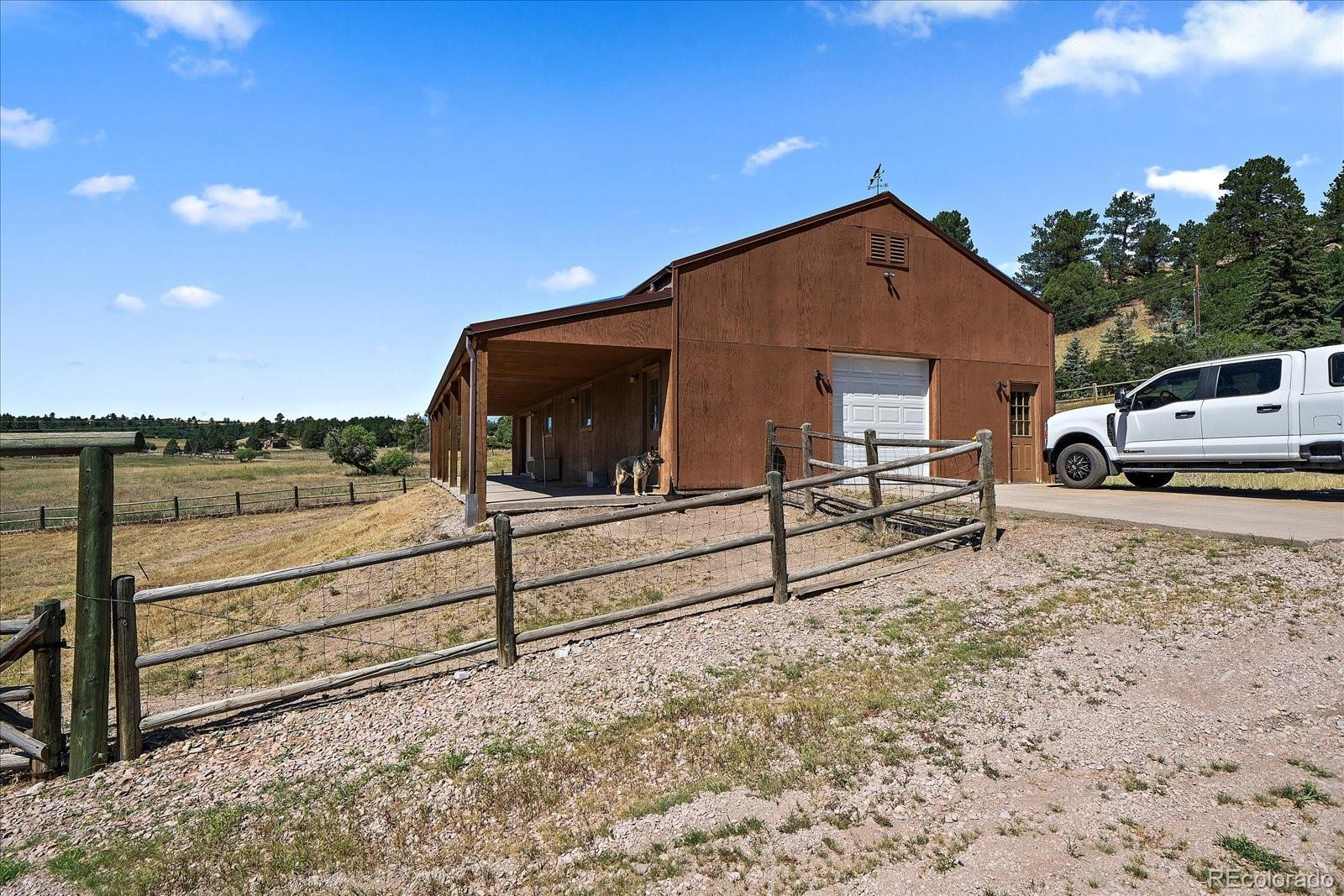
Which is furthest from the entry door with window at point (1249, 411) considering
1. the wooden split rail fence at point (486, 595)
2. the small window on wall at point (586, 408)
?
the small window on wall at point (586, 408)

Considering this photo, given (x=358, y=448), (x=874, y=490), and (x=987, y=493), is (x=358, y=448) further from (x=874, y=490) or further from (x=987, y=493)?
(x=987, y=493)

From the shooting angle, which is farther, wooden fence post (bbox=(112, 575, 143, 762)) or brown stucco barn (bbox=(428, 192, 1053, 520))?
brown stucco barn (bbox=(428, 192, 1053, 520))

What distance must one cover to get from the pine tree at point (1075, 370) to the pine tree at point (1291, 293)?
844 centimetres

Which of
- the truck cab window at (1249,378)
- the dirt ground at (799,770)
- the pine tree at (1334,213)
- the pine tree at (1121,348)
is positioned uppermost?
the pine tree at (1334,213)

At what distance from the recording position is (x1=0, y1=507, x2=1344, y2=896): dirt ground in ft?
11.1

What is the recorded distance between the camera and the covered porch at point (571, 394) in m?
11.5

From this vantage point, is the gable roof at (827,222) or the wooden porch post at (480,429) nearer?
the wooden porch post at (480,429)

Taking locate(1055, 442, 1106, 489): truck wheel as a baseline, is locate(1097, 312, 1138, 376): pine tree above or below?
above

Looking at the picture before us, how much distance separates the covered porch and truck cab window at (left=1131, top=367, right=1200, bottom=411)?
7.53 metres

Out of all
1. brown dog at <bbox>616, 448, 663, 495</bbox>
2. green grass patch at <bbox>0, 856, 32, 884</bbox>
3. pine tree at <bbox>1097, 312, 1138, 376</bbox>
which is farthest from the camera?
pine tree at <bbox>1097, 312, 1138, 376</bbox>

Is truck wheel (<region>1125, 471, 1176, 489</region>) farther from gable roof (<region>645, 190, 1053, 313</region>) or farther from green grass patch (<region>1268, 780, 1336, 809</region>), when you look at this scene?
green grass patch (<region>1268, 780, 1336, 809</region>)

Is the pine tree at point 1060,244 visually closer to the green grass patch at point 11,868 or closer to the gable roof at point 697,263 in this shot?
the gable roof at point 697,263

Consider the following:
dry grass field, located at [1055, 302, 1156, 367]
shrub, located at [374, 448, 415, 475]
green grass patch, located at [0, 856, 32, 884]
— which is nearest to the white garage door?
green grass patch, located at [0, 856, 32, 884]

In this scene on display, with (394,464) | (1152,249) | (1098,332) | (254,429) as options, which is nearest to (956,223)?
(1098,332)
